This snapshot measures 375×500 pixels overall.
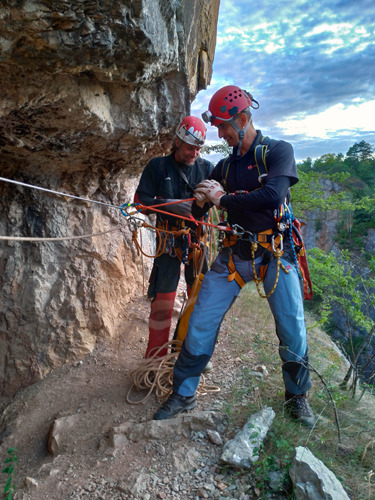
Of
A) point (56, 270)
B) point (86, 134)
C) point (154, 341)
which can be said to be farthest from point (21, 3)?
point (154, 341)

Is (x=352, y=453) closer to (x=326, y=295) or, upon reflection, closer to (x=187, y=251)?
(x=187, y=251)

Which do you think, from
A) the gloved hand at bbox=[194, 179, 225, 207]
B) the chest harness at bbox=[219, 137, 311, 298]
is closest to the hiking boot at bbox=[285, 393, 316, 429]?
the chest harness at bbox=[219, 137, 311, 298]

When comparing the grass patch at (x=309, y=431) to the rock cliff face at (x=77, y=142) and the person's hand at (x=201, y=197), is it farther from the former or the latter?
the rock cliff face at (x=77, y=142)

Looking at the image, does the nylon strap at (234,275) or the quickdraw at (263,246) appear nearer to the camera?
the quickdraw at (263,246)

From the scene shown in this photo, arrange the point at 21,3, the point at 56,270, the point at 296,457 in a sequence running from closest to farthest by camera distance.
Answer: the point at 21,3, the point at 296,457, the point at 56,270

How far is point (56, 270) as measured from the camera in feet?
12.1

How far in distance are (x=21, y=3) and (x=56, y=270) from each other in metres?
2.46

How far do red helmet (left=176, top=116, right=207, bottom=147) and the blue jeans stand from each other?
1097 millimetres

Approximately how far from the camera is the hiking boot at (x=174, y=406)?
102 inches

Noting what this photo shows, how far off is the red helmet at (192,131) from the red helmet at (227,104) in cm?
45

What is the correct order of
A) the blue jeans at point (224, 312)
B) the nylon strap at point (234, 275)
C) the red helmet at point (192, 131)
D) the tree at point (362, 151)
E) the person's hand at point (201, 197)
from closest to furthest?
the blue jeans at point (224, 312), the nylon strap at point (234, 275), the person's hand at point (201, 197), the red helmet at point (192, 131), the tree at point (362, 151)

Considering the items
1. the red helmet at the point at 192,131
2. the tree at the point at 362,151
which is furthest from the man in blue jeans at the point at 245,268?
the tree at the point at 362,151

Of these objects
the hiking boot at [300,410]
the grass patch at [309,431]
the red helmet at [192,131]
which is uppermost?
the red helmet at [192,131]

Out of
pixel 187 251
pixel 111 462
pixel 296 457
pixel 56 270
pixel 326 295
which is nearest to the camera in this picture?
pixel 296 457
